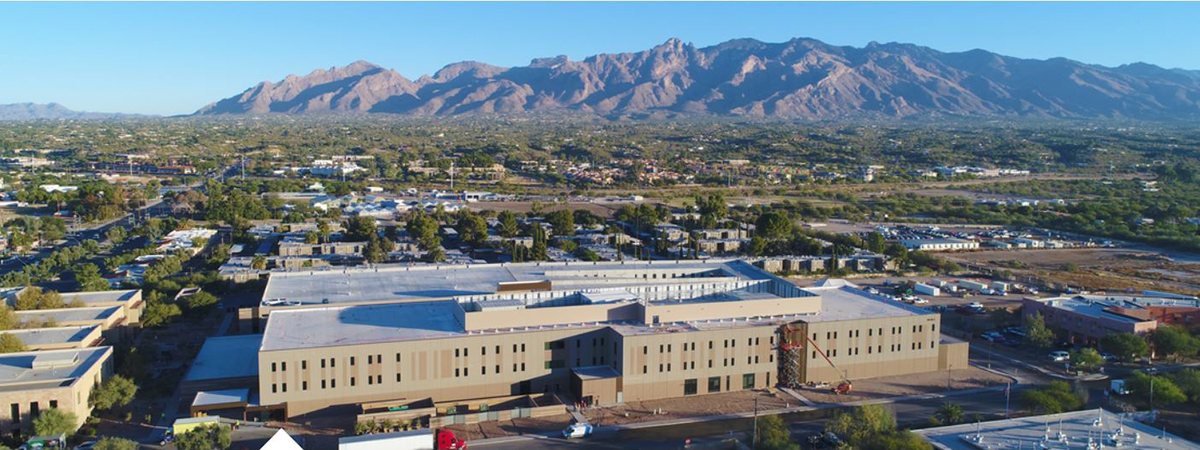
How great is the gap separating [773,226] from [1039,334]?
2208 cm

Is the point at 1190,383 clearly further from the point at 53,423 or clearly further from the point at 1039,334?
the point at 53,423

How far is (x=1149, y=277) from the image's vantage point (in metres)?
49.1

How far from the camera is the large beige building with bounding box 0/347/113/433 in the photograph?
72.3 ft

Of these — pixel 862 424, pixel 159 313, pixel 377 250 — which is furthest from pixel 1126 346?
pixel 159 313

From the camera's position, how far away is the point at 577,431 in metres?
23.1

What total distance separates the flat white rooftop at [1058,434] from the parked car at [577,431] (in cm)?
818

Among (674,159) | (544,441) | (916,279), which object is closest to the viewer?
(544,441)

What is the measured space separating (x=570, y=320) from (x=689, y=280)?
6.78m

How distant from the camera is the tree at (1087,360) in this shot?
29.5 meters

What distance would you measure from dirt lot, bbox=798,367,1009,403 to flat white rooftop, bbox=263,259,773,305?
6139mm

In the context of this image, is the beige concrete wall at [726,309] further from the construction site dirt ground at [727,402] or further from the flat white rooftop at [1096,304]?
the flat white rooftop at [1096,304]

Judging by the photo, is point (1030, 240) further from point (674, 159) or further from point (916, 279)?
point (674, 159)

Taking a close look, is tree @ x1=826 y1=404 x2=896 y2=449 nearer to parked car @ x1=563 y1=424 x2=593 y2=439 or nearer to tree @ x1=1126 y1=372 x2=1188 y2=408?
parked car @ x1=563 y1=424 x2=593 y2=439

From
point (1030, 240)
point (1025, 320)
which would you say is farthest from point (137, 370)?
point (1030, 240)
